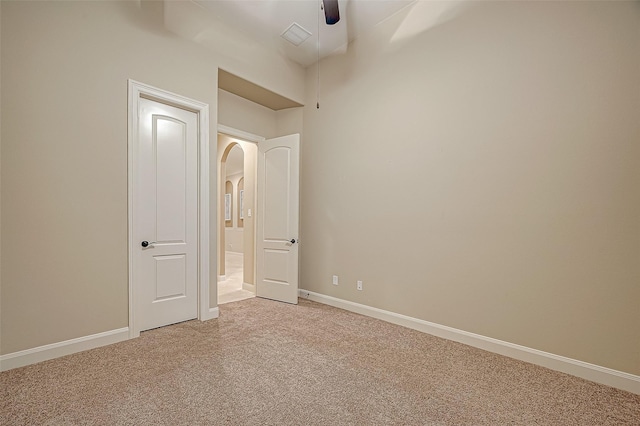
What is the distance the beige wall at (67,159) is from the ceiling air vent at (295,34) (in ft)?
4.65

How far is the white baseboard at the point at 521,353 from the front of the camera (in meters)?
2.21

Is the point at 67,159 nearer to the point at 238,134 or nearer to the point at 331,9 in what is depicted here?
the point at 238,134

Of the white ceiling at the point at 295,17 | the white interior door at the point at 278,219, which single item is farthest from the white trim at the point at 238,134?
the white ceiling at the point at 295,17

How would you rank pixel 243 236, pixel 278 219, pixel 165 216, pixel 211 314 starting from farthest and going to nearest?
pixel 243 236 → pixel 278 219 → pixel 211 314 → pixel 165 216

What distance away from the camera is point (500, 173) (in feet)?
9.11

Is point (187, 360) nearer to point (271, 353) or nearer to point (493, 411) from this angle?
point (271, 353)

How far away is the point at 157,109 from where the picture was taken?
3197 mm

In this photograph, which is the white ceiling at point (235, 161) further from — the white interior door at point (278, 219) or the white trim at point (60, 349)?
the white trim at point (60, 349)

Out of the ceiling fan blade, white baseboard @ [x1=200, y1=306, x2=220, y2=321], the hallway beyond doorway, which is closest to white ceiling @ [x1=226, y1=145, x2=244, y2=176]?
the hallway beyond doorway

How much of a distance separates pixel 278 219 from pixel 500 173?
2.83 meters

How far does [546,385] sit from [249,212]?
4.21 m

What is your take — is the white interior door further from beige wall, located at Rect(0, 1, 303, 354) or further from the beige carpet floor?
beige wall, located at Rect(0, 1, 303, 354)

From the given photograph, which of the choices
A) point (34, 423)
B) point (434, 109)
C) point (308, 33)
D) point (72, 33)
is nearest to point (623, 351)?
point (434, 109)

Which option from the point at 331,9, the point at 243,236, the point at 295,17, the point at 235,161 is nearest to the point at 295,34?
the point at 295,17
